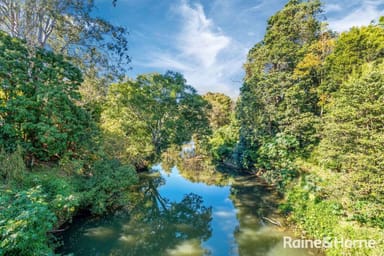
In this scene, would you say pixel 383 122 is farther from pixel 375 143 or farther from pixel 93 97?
pixel 93 97

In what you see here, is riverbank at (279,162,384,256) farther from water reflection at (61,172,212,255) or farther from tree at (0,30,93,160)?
tree at (0,30,93,160)

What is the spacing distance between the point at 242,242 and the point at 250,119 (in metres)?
8.82

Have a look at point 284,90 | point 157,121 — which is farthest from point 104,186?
point 284,90

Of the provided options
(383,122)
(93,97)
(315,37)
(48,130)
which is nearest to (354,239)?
(383,122)

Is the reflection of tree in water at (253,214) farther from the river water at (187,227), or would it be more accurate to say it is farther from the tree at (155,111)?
Answer: the tree at (155,111)

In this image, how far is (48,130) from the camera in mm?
6238

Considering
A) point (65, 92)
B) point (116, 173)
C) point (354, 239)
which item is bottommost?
point (354, 239)

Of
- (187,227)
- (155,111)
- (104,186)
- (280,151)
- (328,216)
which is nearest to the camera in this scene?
(328,216)

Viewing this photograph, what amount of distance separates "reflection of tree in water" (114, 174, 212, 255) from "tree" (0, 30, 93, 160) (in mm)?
3724

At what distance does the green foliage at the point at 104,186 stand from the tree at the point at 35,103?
1351 mm

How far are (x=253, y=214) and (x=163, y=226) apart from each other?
11.9 feet

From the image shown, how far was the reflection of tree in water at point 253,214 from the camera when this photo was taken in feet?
19.3

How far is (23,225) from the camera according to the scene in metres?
2.94

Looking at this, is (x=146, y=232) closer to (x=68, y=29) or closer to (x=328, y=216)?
(x=328, y=216)
